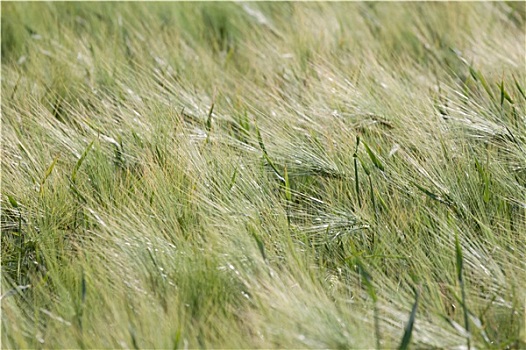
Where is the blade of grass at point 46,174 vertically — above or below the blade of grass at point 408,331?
above

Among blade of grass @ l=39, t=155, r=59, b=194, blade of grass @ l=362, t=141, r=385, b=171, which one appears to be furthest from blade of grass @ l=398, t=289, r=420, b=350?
blade of grass @ l=39, t=155, r=59, b=194

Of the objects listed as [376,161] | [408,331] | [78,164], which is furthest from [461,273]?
[78,164]

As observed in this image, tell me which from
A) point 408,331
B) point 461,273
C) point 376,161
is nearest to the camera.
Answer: point 408,331

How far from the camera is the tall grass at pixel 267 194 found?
4.74 feet

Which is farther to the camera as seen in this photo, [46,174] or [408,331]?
[46,174]

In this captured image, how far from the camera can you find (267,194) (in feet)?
5.97

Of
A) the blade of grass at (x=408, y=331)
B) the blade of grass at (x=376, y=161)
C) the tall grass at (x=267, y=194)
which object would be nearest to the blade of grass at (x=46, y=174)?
the tall grass at (x=267, y=194)

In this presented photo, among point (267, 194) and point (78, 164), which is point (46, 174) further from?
point (267, 194)

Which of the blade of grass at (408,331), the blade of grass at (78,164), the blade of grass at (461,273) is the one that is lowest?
the blade of grass at (408,331)

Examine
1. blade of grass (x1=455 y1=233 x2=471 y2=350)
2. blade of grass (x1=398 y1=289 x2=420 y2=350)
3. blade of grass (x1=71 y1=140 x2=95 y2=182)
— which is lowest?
blade of grass (x1=398 y1=289 x2=420 y2=350)

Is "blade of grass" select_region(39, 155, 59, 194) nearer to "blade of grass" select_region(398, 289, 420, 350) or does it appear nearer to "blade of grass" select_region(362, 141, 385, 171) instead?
"blade of grass" select_region(362, 141, 385, 171)

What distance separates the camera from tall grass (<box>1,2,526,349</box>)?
1.44 m

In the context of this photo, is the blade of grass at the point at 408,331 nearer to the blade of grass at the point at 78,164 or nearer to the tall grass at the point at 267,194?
the tall grass at the point at 267,194

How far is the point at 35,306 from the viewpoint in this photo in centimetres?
156
